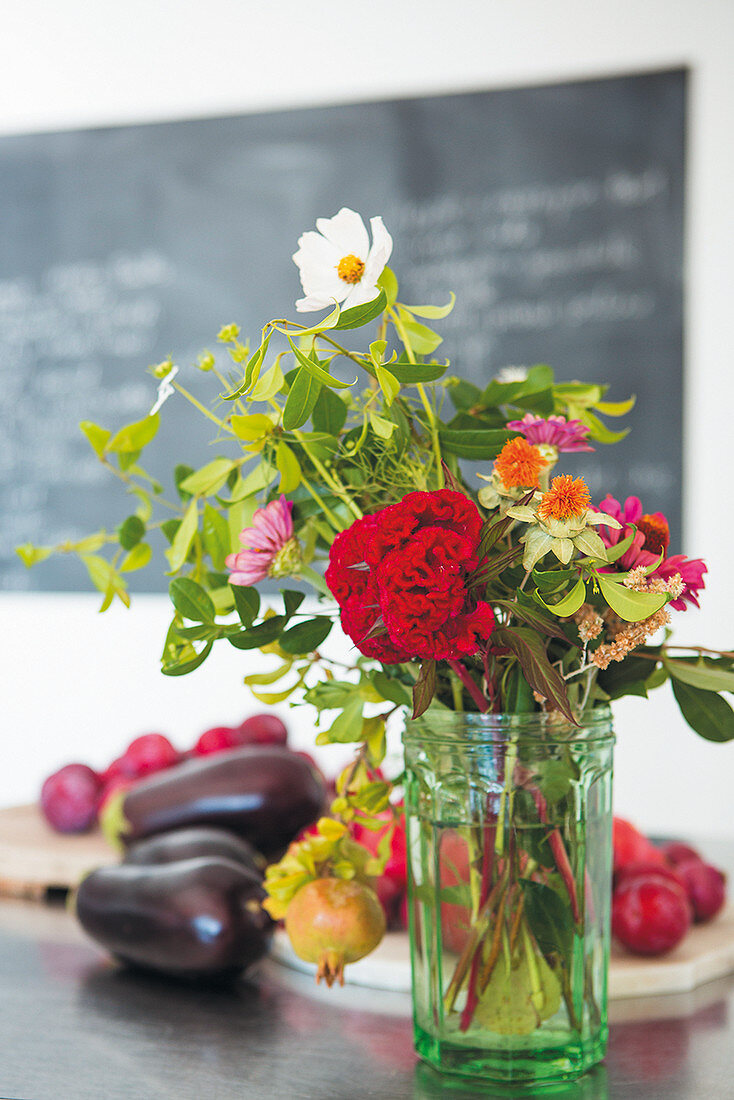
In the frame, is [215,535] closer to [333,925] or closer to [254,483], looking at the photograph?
[254,483]

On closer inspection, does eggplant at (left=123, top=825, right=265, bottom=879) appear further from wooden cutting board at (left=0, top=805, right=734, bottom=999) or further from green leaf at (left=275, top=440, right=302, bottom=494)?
green leaf at (left=275, top=440, right=302, bottom=494)

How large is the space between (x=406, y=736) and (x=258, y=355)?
0.69 feet

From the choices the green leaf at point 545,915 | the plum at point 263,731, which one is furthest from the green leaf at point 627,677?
the plum at point 263,731

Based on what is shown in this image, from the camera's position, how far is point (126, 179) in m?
2.33

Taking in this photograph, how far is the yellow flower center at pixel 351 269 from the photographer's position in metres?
0.45

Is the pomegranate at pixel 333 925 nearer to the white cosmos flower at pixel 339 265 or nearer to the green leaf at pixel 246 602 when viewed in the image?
the green leaf at pixel 246 602

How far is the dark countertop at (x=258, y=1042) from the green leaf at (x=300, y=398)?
0.32 metres

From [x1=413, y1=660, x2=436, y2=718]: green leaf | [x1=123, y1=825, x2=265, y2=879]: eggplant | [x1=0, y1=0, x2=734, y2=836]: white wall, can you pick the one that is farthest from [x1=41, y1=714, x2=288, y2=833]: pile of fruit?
[x1=0, y1=0, x2=734, y2=836]: white wall

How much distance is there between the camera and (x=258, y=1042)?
568mm

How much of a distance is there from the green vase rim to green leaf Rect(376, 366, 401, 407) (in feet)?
0.49

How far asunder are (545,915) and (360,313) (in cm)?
28

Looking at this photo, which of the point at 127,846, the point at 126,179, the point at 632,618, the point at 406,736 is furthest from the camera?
the point at 126,179

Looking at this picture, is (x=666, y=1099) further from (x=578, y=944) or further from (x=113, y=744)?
(x=113, y=744)

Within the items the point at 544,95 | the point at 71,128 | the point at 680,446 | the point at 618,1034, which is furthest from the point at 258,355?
the point at 71,128
